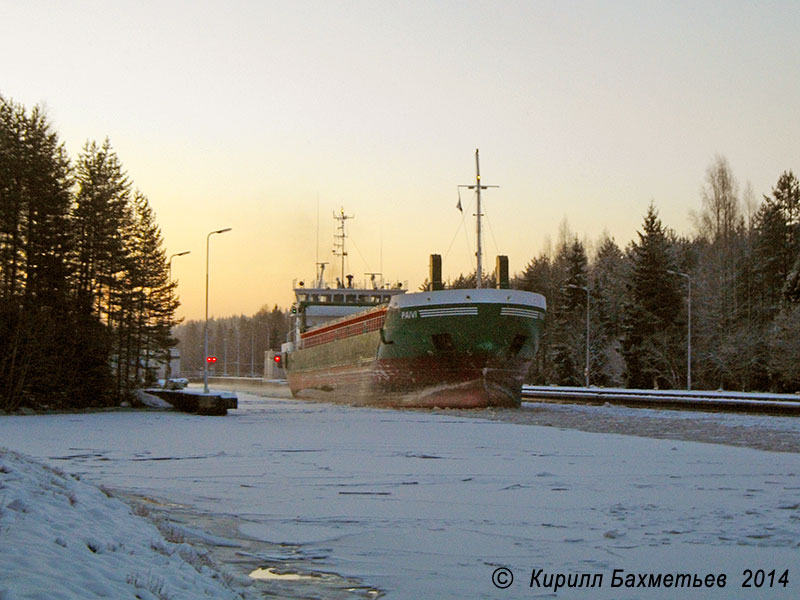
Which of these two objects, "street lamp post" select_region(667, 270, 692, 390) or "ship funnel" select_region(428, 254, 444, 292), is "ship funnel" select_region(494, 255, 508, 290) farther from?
"street lamp post" select_region(667, 270, 692, 390)

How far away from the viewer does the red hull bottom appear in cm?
3103

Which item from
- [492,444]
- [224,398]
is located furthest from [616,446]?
[224,398]

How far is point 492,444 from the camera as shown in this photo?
15859 mm

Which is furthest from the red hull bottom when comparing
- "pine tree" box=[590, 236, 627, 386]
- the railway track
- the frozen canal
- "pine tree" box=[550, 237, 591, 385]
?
"pine tree" box=[550, 237, 591, 385]

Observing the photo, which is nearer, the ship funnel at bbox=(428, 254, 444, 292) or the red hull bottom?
the red hull bottom

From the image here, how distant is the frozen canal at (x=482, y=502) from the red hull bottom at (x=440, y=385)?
1350 cm

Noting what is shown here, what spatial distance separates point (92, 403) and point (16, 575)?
89.1ft

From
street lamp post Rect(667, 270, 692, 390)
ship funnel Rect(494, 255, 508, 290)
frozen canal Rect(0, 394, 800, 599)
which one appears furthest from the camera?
street lamp post Rect(667, 270, 692, 390)

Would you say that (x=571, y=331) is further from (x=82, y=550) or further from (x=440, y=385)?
(x=82, y=550)

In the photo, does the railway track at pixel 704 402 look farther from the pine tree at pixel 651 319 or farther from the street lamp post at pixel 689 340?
the pine tree at pixel 651 319

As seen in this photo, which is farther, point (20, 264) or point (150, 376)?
point (150, 376)

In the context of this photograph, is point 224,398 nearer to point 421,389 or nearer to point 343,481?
point 421,389

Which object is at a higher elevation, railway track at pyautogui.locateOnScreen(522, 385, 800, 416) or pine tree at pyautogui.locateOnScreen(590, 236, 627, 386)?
pine tree at pyautogui.locateOnScreen(590, 236, 627, 386)

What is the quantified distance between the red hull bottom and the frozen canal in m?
13.5
